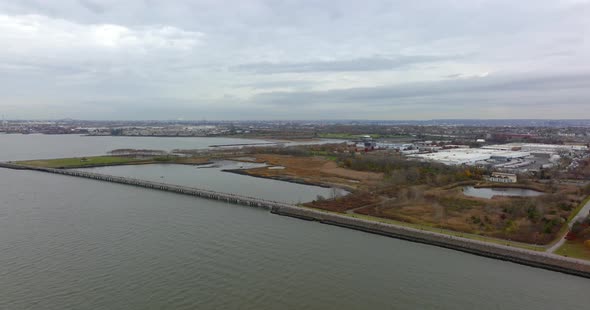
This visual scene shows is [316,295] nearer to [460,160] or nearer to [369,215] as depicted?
[369,215]

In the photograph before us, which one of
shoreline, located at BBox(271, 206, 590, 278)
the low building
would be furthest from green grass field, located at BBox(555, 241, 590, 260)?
the low building

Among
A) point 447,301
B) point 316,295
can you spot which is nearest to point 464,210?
point 447,301

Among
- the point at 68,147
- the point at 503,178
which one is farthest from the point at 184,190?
the point at 68,147

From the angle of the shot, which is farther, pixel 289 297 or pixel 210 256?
pixel 210 256

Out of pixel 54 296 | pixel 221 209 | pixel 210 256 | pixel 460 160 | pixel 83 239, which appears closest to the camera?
pixel 54 296

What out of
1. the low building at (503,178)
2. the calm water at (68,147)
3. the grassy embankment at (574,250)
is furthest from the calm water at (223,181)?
the calm water at (68,147)

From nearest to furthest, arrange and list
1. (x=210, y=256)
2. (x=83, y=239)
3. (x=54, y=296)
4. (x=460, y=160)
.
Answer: (x=54, y=296), (x=210, y=256), (x=83, y=239), (x=460, y=160)

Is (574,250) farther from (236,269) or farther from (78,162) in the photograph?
(78,162)
